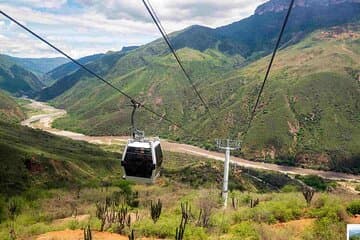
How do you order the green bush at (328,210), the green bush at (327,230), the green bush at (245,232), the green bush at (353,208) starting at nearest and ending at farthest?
the green bush at (327,230) < the green bush at (245,232) < the green bush at (328,210) < the green bush at (353,208)

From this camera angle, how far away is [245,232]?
2245 cm

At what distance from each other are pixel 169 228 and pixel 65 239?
589cm

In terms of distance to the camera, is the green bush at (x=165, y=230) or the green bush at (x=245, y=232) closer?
the green bush at (x=245, y=232)

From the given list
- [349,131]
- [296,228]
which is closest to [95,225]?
[296,228]

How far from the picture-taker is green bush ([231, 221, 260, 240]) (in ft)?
70.2

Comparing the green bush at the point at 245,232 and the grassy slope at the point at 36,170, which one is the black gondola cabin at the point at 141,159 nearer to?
the green bush at the point at 245,232

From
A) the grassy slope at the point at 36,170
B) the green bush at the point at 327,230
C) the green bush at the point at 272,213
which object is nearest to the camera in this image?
the green bush at the point at 327,230

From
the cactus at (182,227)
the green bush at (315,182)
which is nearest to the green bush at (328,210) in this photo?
the cactus at (182,227)

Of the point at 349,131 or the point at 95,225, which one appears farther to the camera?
the point at 349,131

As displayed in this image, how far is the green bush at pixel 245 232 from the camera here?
21400 mm

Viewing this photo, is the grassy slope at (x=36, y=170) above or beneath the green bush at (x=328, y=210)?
beneath

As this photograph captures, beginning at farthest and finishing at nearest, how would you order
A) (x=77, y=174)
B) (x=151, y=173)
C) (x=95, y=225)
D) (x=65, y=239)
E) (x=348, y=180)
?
(x=348, y=180), (x=77, y=174), (x=95, y=225), (x=65, y=239), (x=151, y=173)

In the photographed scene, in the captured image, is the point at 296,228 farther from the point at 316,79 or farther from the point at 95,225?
the point at 316,79

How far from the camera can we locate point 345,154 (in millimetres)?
147625
